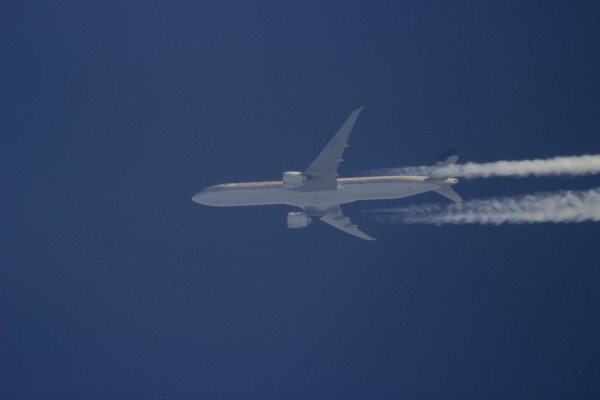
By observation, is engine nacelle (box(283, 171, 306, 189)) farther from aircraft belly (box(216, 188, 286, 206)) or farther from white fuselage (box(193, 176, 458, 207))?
aircraft belly (box(216, 188, 286, 206))

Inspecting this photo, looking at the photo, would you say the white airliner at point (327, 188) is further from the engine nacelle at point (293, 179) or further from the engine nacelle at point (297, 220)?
the engine nacelle at point (297, 220)

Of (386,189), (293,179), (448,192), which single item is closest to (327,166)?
(293,179)

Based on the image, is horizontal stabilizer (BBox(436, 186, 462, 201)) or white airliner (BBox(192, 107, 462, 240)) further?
horizontal stabilizer (BBox(436, 186, 462, 201))

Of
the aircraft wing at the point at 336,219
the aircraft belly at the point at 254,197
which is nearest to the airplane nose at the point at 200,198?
the aircraft belly at the point at 254,197

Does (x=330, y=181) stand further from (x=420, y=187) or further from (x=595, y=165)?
(x=595, y=165)

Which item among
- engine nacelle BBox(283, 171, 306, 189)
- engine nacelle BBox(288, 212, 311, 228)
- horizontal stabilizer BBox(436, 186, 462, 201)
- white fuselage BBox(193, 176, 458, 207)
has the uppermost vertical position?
engine nacelle BBox(283, 171, 306, 189)

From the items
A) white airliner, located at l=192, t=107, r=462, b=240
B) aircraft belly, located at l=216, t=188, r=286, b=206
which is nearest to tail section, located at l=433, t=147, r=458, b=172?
white airliner, located at l=192, t=107, r=462, b=240

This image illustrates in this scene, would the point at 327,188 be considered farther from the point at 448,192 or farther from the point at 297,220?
the point at 448,192
